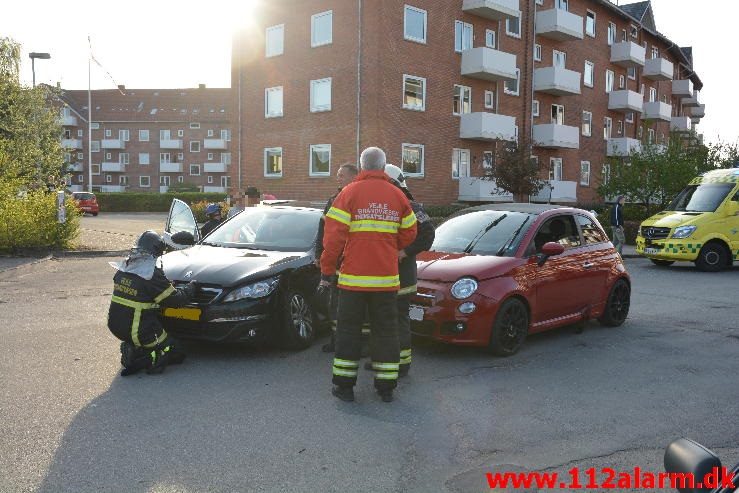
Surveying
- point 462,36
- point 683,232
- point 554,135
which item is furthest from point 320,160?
point 683,232

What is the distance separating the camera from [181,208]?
407 inches

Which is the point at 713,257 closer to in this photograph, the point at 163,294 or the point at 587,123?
the point at 163,294

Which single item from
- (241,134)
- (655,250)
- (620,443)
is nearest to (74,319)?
(620,443)

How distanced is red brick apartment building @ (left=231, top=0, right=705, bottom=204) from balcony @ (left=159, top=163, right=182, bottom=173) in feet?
173

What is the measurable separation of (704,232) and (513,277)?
11.2 meters

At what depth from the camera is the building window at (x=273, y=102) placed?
103ft

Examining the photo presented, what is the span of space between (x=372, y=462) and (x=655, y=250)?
14.1 m

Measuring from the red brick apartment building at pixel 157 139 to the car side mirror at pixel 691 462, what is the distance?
3250 inches

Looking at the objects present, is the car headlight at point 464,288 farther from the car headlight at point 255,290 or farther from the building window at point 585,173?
the building window at point 585,173

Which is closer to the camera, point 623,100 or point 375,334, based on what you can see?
point 375,334

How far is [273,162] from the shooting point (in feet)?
104

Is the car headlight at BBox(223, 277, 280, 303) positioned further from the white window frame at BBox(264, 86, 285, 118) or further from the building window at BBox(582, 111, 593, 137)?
the building window at BBox(582, 111, 593, 137)

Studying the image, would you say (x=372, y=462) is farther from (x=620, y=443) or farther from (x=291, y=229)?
(x=291, y=229)

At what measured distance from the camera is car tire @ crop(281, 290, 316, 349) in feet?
21.6
